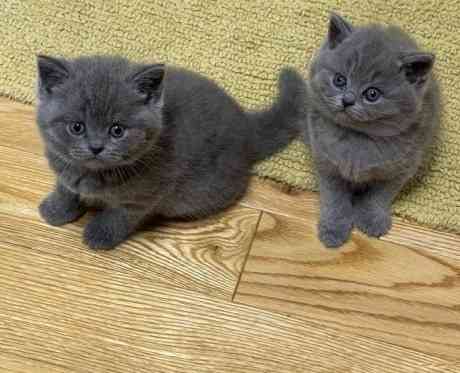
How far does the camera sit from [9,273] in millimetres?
1360

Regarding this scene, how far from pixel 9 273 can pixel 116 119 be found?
1.56 feet

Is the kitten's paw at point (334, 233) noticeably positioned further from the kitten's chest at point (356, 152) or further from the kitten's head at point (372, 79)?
the kitten's head at point (372, 79)

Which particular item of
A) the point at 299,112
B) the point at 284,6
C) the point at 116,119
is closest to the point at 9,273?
the point at 116,119

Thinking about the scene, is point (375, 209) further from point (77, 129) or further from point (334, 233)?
point (77, 129)

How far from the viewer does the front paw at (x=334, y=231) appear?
4.69 ft

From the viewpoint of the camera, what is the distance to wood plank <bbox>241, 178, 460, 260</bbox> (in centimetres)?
145

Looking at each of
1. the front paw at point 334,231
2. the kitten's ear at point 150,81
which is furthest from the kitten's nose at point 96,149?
the front paw at point 334,231

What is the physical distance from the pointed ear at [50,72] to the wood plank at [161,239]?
0.38 m

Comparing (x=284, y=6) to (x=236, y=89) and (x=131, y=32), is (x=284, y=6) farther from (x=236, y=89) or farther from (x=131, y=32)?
(x=131, y=32)

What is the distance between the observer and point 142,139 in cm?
118

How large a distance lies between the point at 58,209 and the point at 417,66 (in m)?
0.85

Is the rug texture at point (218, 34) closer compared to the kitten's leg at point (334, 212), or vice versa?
the kitten's leg at point (334, 212)

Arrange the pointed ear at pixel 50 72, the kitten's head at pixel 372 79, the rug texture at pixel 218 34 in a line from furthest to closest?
the rug texture at pixel 218 34 < the kitten's head at pixel 372 79 < the pointed ear at pixel 50 72

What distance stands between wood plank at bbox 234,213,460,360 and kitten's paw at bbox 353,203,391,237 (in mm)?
24
